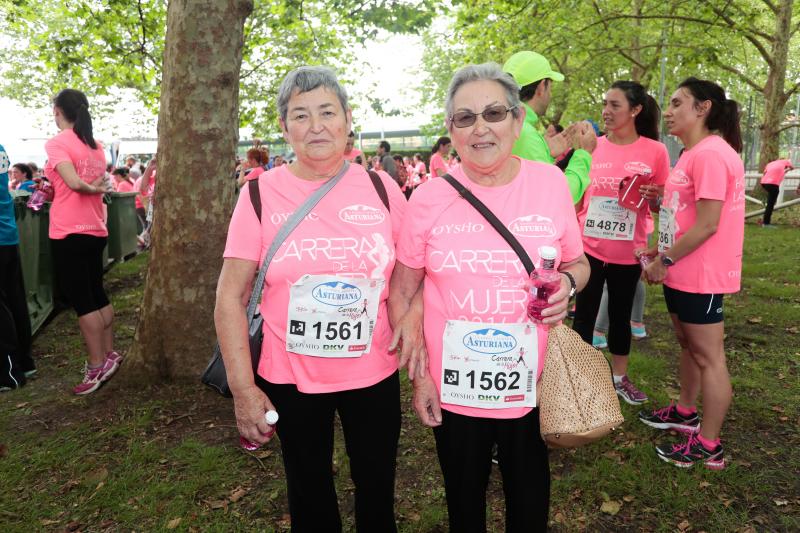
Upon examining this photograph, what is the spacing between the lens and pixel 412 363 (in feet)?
6.74

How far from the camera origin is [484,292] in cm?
191

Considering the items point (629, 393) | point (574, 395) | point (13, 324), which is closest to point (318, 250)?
point (574, 395)

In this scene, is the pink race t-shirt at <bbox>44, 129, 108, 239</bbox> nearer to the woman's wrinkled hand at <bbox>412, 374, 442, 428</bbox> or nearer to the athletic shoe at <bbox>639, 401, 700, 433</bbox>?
the woman's wrinkled hand at <bbox>412, 374, 442, 428</bbox>

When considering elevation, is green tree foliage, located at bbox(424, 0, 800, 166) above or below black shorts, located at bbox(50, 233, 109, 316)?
above

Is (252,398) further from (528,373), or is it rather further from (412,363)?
(528,373)

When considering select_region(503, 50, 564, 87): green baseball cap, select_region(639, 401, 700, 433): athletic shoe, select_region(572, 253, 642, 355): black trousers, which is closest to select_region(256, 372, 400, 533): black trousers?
select_region(503, 50, 564, 87): green baseball cap

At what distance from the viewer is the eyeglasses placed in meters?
2.00

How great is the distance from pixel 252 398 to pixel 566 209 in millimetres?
1295

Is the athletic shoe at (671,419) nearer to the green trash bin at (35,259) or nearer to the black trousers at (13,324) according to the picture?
the black trousers at (13,324)

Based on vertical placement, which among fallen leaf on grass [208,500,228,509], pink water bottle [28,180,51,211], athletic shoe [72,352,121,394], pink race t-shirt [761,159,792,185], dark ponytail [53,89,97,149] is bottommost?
fallen leaf on grass [208,500,228,509]

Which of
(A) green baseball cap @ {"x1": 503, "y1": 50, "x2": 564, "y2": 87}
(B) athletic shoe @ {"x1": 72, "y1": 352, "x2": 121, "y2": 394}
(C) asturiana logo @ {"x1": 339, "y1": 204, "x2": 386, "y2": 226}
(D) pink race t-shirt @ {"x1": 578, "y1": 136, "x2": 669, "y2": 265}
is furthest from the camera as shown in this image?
(B) athletic shoe @ {"x1": 72, "y1": 352, "x2": 121, "y2": 394}

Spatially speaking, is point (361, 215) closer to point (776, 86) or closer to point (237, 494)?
point (237, 494)

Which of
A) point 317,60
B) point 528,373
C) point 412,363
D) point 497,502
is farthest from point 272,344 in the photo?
point 317,60

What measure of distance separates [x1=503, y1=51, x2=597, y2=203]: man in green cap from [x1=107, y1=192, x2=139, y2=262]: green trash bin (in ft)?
29.2
